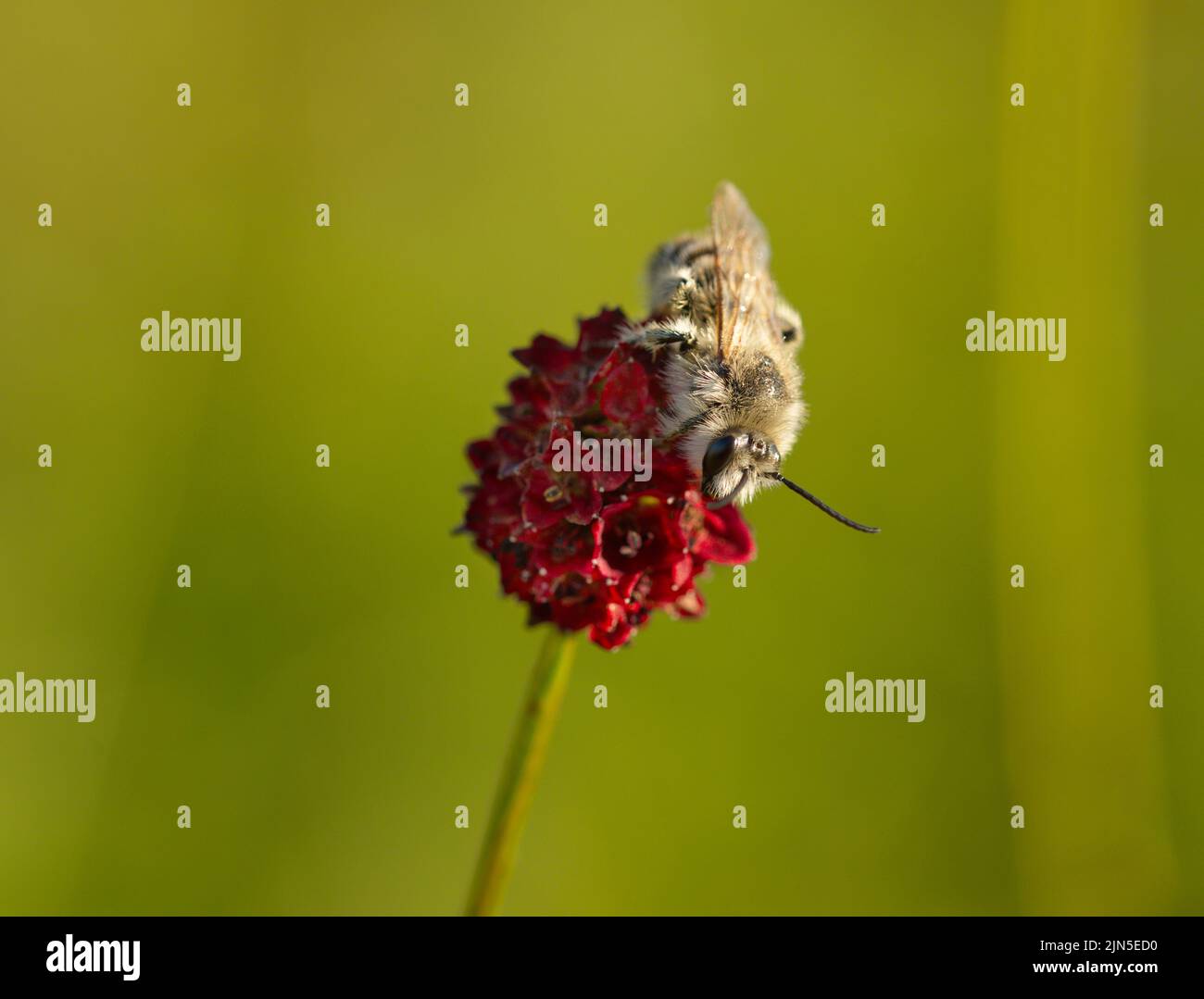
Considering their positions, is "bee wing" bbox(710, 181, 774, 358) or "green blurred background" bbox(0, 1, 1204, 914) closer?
"bee wing" bbox(710, 181, 774, 358)

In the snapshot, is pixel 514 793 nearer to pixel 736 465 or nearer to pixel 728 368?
pixel 736 465

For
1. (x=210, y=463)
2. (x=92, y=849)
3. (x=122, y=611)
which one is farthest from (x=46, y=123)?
(x=92, y=849)

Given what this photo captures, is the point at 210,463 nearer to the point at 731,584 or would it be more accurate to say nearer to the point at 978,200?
the point at 731,584
